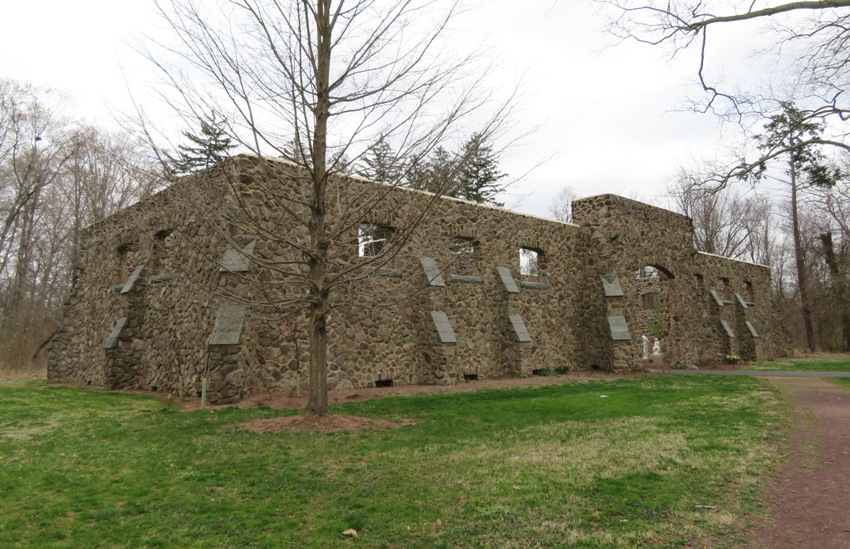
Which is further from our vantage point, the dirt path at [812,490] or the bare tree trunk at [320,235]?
the bare tree trunk at [320,235]

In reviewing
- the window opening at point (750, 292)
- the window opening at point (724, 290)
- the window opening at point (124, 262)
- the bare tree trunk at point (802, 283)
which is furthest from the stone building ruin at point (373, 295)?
the bare tree trunk at point (802, 283)

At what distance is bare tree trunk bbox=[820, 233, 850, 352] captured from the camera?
2722 centimetres

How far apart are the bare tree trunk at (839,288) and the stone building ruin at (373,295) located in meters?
11.4

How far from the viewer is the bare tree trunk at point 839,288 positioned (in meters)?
27.2

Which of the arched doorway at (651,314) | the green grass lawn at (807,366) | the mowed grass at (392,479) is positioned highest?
the arched doorway at (651,314)

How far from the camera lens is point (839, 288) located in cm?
2714

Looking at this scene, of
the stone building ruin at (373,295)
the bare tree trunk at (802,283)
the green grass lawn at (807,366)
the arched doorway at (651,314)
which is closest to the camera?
the stone building ruin at (373,295)

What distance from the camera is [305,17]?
708 cm

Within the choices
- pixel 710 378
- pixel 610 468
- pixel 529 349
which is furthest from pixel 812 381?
pixel 610 468

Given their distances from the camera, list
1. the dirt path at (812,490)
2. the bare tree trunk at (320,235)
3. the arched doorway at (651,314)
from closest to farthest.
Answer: the dirt path at (812,490)
the bare tree trunk at (320,235)
the arched doorway at (651,314)

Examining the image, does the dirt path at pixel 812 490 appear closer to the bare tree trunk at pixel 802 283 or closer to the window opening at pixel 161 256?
the window opening at pixel 161 256

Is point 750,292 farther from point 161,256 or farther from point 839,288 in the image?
point 161,256

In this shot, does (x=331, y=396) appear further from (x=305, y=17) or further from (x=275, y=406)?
(x=305, y=17)

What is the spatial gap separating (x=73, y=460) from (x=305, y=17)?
228 inches
